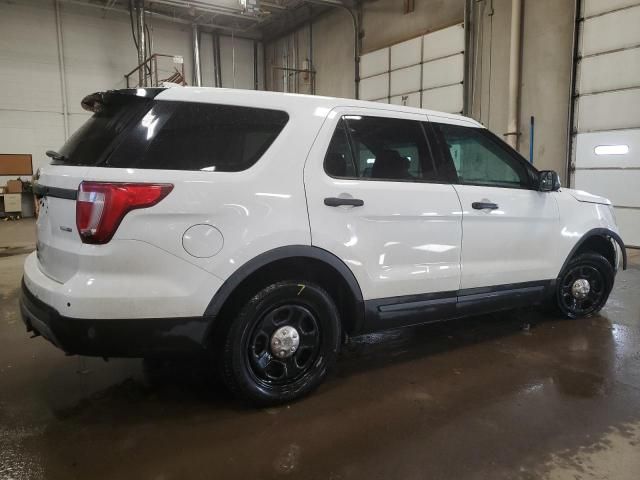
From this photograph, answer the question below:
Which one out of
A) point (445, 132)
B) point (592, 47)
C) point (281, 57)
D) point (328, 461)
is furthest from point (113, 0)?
point (328, 461)

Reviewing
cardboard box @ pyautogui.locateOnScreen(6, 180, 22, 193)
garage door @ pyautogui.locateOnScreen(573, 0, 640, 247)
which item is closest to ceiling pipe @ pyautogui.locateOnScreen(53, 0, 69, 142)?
cardboard box @ pyautogui.locateOnScreen(6, 180, 22, 193)

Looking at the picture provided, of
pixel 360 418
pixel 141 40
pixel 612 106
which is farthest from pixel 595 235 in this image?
pixel 141 40

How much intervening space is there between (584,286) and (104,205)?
3.84 metres

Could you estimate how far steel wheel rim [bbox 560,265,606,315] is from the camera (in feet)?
13.4

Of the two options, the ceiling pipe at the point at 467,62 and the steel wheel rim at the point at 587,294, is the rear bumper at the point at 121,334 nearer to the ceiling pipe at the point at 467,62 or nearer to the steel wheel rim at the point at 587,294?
the steel wheel rim at the point at 587,294

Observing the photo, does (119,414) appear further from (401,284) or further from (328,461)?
(401,284)

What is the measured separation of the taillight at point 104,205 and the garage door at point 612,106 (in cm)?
878

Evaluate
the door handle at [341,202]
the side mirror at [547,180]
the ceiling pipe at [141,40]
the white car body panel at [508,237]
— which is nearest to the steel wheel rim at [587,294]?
the white car body panel at [508,237]

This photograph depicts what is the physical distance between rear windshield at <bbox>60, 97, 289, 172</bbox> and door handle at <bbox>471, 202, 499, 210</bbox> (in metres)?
1.41

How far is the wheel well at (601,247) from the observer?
13.4ft

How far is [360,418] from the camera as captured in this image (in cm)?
251

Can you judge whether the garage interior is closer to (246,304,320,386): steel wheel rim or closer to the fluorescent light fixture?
the fluorescent light fixture

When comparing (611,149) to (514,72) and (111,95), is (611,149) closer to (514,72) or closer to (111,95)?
(514,72)

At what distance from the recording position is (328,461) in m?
2.12
